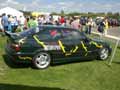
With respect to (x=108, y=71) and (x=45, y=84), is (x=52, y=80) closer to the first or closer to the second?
(x=45, y=84)

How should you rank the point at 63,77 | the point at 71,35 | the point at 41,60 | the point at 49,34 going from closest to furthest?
the point at 63,77, the point at 41,60, the point at 49,34, the point at 71,35

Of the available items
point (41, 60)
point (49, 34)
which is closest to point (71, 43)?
point (49, 34)

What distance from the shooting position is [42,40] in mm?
10945

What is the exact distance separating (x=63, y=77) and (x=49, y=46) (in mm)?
1510

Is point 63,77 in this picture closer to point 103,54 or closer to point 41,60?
point 41,60

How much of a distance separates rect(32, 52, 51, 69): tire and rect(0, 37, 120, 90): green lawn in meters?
0.20

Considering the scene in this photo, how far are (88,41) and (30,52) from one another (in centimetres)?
270

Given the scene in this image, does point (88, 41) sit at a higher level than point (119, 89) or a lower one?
higher

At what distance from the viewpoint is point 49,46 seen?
435 inches

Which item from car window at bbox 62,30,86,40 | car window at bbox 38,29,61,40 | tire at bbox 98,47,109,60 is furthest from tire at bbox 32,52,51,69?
tire at bbox 98,47,109,60

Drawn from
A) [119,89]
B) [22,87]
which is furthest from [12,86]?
[119,89]

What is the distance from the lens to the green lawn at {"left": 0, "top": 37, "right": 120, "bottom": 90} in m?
8.98

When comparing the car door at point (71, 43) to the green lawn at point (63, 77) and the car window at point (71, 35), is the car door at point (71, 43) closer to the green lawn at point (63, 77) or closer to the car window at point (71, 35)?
the car window at point (71, 35)

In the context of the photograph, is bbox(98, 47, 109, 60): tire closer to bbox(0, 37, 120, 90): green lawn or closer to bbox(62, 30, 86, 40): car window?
bbox(0, 37, 120, 90): green lawn
